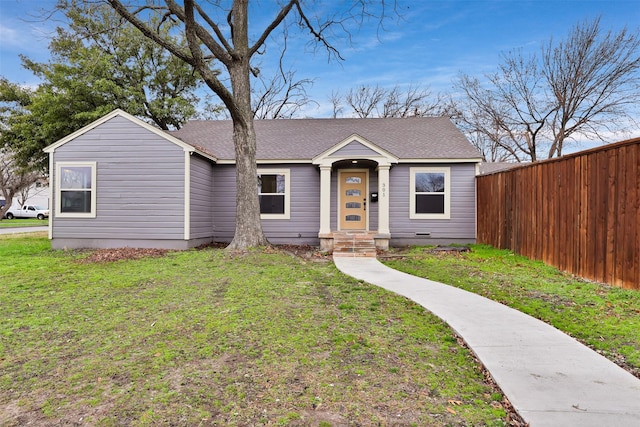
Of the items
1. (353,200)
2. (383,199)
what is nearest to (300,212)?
(353,200)

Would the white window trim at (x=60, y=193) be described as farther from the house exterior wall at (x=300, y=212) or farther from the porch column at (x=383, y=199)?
the porch column at (x=383, y=199)

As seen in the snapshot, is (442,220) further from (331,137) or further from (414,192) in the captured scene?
(331,137)

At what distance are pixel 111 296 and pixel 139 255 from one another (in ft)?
13.7

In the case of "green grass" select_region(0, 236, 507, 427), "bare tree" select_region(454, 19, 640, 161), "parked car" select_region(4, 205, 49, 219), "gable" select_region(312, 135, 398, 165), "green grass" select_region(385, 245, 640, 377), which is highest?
"bare tree" select_region(454, 19, 640, 161)

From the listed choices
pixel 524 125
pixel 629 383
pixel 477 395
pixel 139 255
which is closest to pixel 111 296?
pixel 139 255

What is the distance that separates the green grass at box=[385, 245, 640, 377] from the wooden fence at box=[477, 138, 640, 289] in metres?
0.32

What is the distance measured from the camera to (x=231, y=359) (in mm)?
2996

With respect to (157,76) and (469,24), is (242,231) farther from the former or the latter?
(157,76)

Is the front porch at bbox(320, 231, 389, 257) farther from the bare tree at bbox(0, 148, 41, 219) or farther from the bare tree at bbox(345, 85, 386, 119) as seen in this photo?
the bare tree at bbox(0, 148, 41, 219)

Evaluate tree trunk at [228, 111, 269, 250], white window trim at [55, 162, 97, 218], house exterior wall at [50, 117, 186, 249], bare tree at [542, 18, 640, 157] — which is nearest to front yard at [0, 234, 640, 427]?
tree trunk at [228, 111, 269, 250]

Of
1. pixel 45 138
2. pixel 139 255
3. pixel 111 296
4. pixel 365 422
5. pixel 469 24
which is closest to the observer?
pixel 365 422

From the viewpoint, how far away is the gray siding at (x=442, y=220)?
1130 centimetres

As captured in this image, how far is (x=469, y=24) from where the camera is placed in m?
14.8

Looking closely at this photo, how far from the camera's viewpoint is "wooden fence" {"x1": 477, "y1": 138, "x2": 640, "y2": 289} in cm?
512
